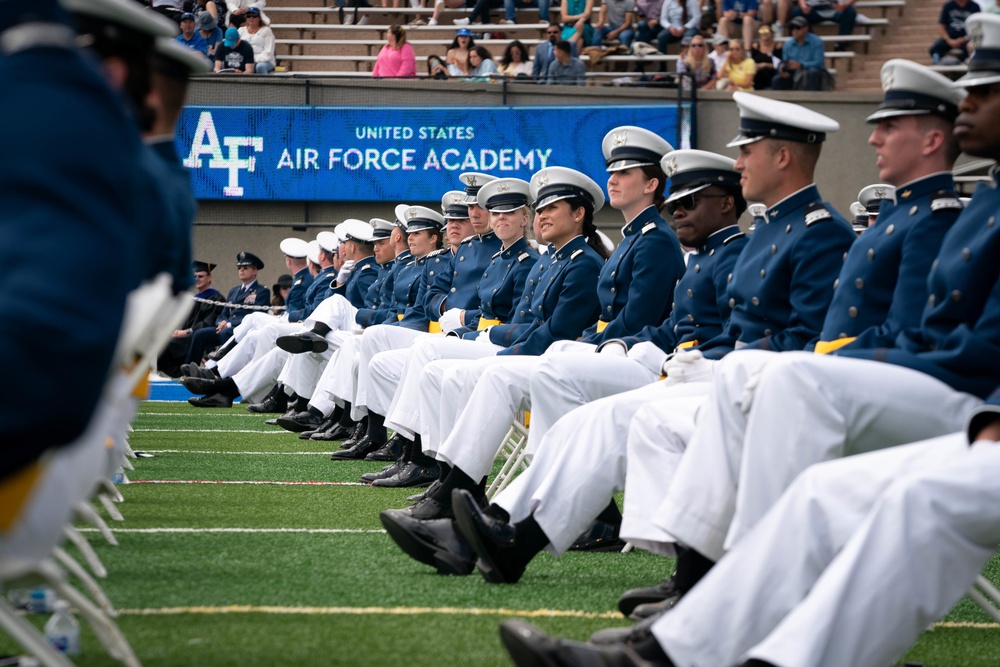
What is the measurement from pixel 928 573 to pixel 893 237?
5.70 ft

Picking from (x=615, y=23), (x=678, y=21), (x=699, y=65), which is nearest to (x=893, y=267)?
(x=699, y=65)

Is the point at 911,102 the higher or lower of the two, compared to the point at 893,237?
higher

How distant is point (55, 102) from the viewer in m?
1.88

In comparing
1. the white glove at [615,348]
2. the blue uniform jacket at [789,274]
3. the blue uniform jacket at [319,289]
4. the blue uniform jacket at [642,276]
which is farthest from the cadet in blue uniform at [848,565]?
the blue uniform jacket at [319,289]

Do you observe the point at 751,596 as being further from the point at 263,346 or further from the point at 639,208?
the point at 263,346

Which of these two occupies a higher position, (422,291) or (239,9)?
(239,9)

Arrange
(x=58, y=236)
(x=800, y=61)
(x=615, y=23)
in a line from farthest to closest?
1. (x=615, y=23)
2. (x=800, y=61)
3. (x=58, y=236)

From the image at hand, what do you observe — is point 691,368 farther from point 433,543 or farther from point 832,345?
point 433,543

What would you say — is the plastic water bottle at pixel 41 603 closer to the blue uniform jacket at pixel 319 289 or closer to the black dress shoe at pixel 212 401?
the blue uniform jacket at pixel 319 289

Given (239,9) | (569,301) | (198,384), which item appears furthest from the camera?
(239,9)

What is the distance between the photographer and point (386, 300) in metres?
12.3

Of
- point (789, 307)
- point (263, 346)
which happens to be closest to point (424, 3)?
point (263, 346)

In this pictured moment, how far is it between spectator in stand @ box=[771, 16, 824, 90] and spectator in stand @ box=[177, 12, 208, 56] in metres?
7.40

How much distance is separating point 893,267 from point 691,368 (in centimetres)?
83
